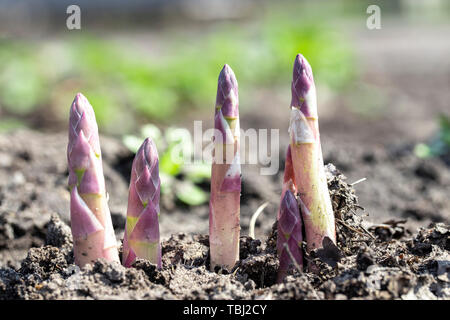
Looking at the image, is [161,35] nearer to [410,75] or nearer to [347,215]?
[410,75]

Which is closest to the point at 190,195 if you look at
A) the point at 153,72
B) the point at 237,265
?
the point at 237,265

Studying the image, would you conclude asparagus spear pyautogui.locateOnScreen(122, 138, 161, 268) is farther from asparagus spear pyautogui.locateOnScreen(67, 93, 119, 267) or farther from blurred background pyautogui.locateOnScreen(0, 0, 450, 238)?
blurred background pyautogui.locateOnScreen(0, 0, 450, 238)

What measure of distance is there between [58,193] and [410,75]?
8.70 metres

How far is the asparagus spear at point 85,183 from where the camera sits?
2.43 m

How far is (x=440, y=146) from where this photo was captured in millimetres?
5555

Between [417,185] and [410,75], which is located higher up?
[410,75]

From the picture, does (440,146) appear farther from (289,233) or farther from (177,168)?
(289,233)

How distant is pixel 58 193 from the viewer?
174 inches

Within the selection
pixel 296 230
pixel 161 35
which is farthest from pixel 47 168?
pixel 161 35

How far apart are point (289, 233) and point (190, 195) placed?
2.12m

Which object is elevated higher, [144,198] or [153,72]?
[153,72]
